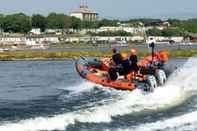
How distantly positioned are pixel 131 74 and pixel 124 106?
312 inches

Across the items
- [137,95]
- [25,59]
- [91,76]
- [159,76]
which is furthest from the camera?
[25,59]

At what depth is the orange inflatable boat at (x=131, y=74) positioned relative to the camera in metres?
29.2

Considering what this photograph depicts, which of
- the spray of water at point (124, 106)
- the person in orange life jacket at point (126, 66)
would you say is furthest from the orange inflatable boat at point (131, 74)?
the spray of water at point (124, 106)

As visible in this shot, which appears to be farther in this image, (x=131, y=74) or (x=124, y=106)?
(x=131, y=74)

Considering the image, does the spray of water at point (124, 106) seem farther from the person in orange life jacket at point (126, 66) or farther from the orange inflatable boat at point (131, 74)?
the person in orange life jacket at point (126, 66)

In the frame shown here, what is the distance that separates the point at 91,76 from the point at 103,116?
1269 centimetres

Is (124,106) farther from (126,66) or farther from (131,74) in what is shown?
(126,66)

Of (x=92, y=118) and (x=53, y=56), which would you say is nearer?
(x=92, y=118)

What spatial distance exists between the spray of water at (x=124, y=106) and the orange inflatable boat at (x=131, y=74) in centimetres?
54

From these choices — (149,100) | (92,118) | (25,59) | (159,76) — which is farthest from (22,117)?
(25,59)

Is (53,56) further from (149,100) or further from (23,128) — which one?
(23,128)

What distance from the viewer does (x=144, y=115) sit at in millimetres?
21188

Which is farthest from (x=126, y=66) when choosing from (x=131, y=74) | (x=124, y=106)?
(x=124, y=106)

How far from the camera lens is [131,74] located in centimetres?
3064
